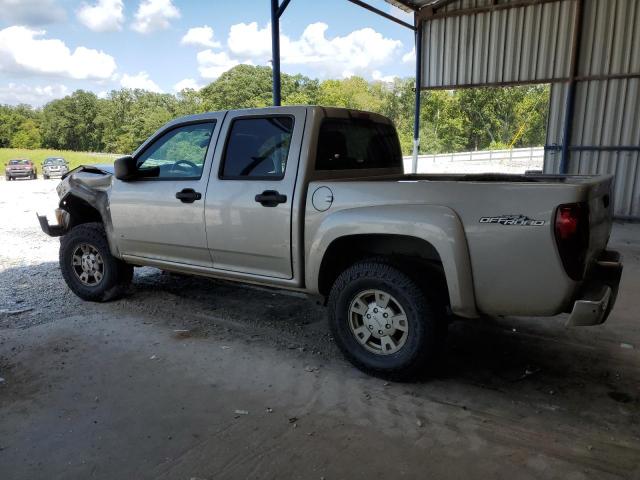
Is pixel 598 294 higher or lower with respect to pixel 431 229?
lower

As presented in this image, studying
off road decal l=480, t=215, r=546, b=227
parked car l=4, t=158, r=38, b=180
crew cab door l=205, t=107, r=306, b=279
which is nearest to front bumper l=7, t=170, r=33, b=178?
parked car l=4, t=158, r=38, b=180

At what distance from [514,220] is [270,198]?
1.80 meters

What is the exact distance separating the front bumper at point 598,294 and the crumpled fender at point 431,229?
0.60 meters

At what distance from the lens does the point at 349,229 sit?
136 inches

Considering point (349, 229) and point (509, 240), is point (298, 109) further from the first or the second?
point (509, 240)

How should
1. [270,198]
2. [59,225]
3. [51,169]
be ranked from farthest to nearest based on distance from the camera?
1. [51,169]
2. [59,225]
3. [270,198]

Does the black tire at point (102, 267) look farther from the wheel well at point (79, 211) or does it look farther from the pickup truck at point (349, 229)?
the wheel well at point (79, 211)

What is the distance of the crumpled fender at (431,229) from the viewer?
120 inches

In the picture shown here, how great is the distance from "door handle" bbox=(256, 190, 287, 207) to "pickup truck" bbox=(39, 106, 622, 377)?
0.04ft

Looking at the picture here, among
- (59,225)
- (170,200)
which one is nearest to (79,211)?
(59,225)

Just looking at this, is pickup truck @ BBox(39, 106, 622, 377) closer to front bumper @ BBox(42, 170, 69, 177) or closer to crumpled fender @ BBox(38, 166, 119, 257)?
crumpled fender @ BBox(38, 166, 119, 257)

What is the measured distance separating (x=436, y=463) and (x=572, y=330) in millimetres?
2567

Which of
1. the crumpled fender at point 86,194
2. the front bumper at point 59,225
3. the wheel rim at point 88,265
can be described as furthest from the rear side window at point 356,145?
the front bumper at point 59,225

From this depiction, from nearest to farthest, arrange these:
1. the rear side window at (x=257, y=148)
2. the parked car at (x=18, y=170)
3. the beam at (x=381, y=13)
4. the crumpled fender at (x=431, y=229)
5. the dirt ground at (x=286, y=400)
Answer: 1. the dirt ground at (x=286, y=400)
2. the crumpled fender at (x=431, y=229)
3. the rear side window at (x=257, y=148)
4. the beam at (x=381, y=13)
5. the parked car at (x=18, y=170)
